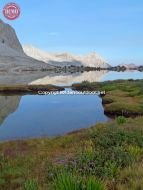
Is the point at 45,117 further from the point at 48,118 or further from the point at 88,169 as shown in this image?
the point at 88,169

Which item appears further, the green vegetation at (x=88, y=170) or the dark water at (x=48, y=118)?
the dark water at (x=48, y=118)

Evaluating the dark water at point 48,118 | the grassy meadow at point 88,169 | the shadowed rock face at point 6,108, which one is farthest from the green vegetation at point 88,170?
the shadowed rock face at point 6,108

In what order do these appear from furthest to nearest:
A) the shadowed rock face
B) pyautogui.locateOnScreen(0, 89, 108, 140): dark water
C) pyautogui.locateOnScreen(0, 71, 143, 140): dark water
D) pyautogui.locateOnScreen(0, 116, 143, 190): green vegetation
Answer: the shadowed rock face, pyautogui.locateOnScreen(0, 71, 143, 140): dark water, pyautogui.locateOnScreen(0, 89, 108, 140): dark water, pyautogui.locateOnScreen(0, 116, 143, 190): green vegetation

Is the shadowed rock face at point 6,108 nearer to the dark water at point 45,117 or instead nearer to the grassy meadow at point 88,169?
the dark water at point 45,117

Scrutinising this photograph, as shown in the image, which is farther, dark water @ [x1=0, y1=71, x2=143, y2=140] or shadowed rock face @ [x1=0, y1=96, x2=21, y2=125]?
shadowed rock face @ [x1=0, y1=96, x2=21, y2=125]

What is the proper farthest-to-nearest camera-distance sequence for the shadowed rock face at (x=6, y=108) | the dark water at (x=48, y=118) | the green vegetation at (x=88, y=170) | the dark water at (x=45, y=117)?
the shadowed rock face at (x=6, y=108), the dark water at (x=45, y=117), the dark water at (x=48, y=118), the green vegetation at (x=88, y=170)

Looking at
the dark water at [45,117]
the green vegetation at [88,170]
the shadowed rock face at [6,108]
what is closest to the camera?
the green vegetation at [88,170]

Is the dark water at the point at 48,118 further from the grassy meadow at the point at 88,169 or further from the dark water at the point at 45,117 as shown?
the grassy meadow at the point at 88,169

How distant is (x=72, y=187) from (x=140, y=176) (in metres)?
2.61

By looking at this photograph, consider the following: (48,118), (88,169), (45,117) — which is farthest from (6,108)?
(88,169)

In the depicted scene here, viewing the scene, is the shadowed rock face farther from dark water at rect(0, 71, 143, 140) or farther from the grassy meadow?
A: the grassy meadow

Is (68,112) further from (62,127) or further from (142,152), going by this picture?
(142,152)

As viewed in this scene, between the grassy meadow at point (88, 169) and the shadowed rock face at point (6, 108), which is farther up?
the grassy meadow at point (88, 169)

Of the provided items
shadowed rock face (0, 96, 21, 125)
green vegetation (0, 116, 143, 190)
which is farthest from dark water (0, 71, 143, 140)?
green vegetation (0, 116, 143, 190)
